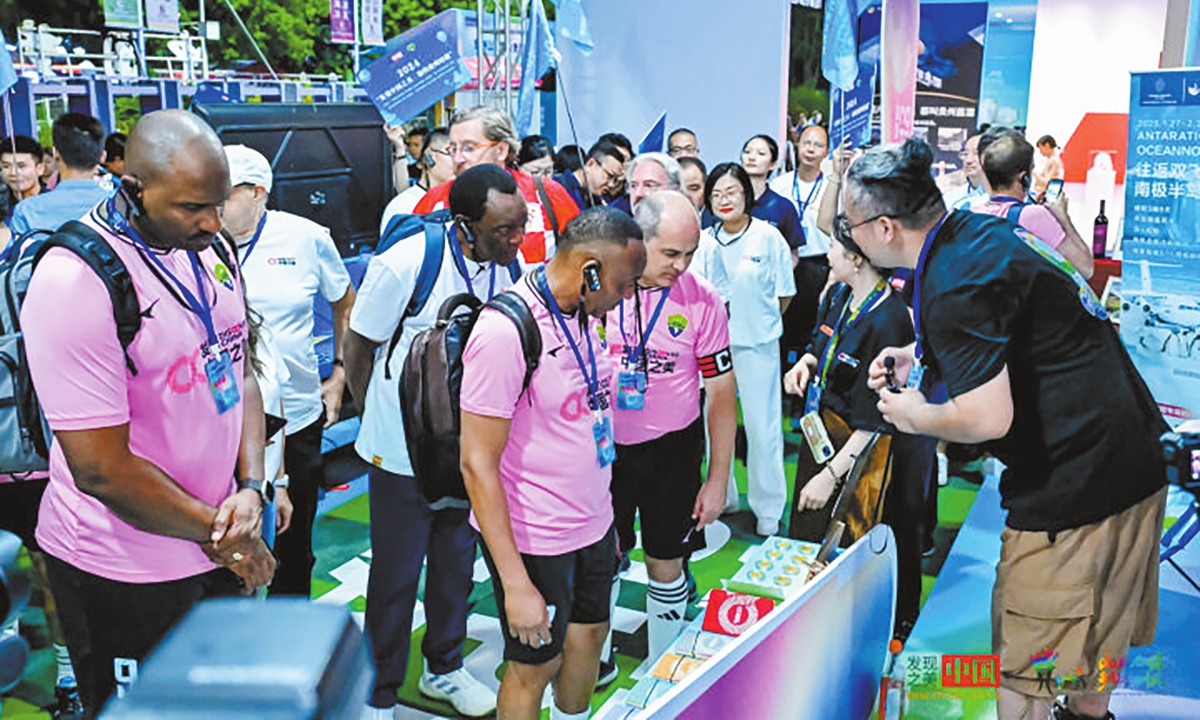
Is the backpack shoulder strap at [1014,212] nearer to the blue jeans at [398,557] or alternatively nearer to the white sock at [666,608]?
the white sock at [666,608]

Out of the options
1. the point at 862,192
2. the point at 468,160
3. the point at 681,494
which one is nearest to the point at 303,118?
the point at 468,160

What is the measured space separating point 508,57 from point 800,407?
2734 millimetres

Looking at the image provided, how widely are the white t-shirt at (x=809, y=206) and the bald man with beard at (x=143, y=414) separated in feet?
14.8

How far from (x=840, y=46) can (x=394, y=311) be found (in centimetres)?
397

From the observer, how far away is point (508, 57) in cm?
610

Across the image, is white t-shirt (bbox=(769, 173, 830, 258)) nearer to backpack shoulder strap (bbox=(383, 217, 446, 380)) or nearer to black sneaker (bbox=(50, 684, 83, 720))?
backpack shoulder strap (bbox=(383, 217, 446, 380))

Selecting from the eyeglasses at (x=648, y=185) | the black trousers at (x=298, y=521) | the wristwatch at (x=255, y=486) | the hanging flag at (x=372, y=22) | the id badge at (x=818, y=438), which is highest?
the hanging flag at (x=372, y=22)

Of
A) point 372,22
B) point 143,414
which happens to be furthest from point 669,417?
point 372,22

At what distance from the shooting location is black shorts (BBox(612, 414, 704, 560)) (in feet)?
10.3

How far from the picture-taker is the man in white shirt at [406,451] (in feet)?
9.12

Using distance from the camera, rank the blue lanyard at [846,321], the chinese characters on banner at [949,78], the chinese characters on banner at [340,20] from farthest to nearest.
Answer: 1. the chinese characters on banner at [340,20]
2. the chinese characters on banner at [949,78]
3. the blue lanyard at [846,321]

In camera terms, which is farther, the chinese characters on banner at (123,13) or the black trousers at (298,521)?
the chinese characters on banner at (123,13)

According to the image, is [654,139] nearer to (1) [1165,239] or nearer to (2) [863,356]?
(1) [1165,239]

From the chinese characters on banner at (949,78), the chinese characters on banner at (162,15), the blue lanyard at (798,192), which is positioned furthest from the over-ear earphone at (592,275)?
the chinese characters on banner at (162,15)
